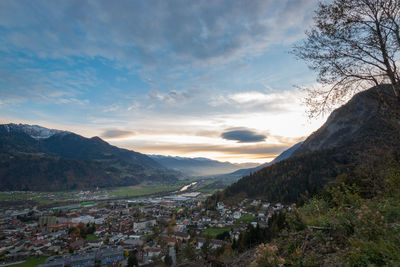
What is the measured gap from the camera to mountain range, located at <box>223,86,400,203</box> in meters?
5.73

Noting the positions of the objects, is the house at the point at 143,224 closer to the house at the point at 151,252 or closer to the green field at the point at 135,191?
the house at the point at 151,252

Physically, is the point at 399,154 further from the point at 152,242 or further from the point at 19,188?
the point at 19,188

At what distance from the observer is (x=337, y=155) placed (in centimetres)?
6525

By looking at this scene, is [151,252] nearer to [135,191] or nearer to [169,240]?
[169,240]

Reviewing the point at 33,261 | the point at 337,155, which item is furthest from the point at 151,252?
the point at 337,155

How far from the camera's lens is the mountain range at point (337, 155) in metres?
5.73

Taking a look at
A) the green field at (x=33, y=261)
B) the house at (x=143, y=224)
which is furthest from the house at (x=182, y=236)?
the green field at (x=33, y=261)

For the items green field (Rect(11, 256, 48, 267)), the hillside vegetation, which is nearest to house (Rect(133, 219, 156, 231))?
green field (Rect(11, 256, 48, 267))

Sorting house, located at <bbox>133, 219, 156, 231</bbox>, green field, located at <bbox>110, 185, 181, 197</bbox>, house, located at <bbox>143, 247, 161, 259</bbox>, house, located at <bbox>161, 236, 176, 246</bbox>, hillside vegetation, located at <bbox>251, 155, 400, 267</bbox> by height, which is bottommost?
green field, located at <bbox>110, 185, 181, 197</bbox>

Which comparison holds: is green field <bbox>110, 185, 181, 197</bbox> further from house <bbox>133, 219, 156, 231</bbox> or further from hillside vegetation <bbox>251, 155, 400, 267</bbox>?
hillside vegetation <bbox>251, 155, 400, 267</bbox>

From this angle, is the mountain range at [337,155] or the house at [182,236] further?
the house at [182,236]

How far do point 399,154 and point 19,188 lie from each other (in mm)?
184383

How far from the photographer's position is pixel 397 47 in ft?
17.4

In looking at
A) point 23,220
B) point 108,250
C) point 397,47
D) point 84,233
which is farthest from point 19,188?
point 397,47
